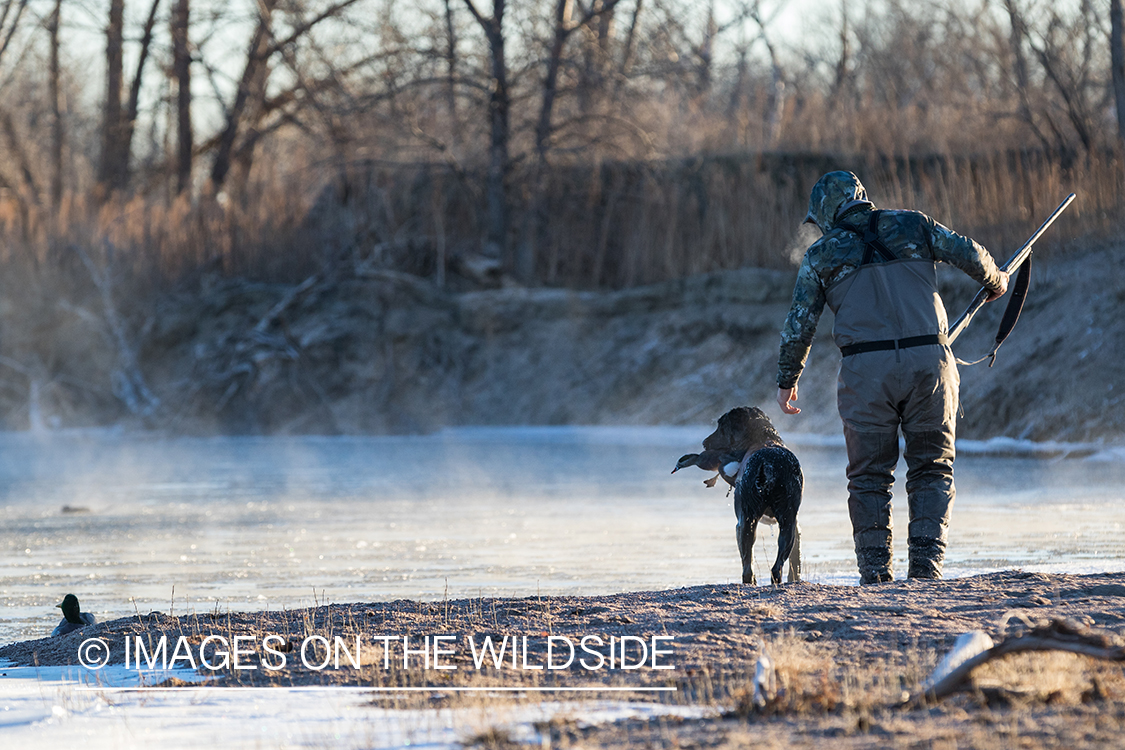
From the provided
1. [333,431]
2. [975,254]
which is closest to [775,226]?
→ [333,431]

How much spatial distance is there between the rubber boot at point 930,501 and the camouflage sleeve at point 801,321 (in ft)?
1.97

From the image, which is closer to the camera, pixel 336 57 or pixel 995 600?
pixel 995 600

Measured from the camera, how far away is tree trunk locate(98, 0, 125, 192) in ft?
88.8

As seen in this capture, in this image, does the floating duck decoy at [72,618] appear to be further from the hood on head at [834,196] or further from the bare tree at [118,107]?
the bare tree at [118,107]

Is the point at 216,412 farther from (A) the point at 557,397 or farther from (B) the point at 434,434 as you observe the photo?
(A) the point at 557,397

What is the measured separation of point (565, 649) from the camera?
172 inches

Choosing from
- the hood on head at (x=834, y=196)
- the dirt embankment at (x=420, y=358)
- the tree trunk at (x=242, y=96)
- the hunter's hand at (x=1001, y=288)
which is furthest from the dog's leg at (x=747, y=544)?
the tree trunk at (x=242, y=96)

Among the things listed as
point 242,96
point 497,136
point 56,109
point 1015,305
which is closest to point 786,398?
point 1015,305

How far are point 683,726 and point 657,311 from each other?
58.9 ft

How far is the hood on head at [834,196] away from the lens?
618cm

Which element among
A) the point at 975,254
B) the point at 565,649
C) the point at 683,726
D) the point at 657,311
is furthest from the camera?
the point at 657,311

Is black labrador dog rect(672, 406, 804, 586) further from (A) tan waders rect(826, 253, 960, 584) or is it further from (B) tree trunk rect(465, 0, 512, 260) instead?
(B) tree trunk rect(465, 0, 512, 260)

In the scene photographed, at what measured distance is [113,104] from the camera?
28.2 meters

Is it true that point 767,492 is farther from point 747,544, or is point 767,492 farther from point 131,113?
point 131,113
